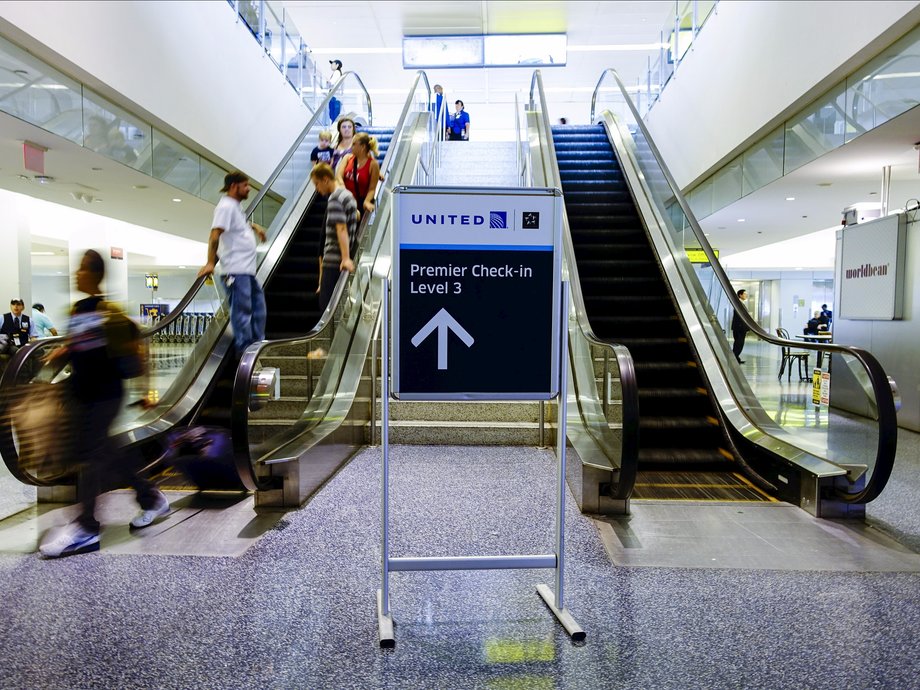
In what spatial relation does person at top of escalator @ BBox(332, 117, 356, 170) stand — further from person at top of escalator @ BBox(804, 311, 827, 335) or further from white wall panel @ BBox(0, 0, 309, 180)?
person at top of escalator @ BBox(804, 311, 827, 335)

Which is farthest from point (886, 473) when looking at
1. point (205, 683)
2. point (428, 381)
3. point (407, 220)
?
point (205, 683)

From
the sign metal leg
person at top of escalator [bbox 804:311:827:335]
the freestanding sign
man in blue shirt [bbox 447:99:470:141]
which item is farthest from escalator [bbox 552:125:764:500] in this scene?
person at top of escalator [bbox 804:311:827:335]

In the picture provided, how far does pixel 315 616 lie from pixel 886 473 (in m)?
3.37

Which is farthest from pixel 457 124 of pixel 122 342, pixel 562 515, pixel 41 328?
pixel 562 515

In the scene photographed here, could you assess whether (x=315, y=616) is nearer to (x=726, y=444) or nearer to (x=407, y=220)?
(x=407, y=220)

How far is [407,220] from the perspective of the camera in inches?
101

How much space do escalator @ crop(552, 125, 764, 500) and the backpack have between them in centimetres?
335

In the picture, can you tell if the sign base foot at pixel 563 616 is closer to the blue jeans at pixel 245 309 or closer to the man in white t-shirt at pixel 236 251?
the blue jeans at pixel 245 309

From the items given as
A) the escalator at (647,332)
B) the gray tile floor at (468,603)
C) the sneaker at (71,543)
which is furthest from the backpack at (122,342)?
the escalator at (647,332)

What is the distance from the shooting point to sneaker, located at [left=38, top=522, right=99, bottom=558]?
3336 millimetres

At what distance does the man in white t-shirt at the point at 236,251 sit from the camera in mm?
5301

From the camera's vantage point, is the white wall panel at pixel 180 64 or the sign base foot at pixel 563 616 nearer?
the sign base foot at pixel 563 616

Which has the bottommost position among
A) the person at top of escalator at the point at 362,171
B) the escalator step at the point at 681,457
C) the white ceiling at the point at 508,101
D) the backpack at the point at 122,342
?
the escalator step at the point at 681,457

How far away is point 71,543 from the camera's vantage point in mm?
3371
